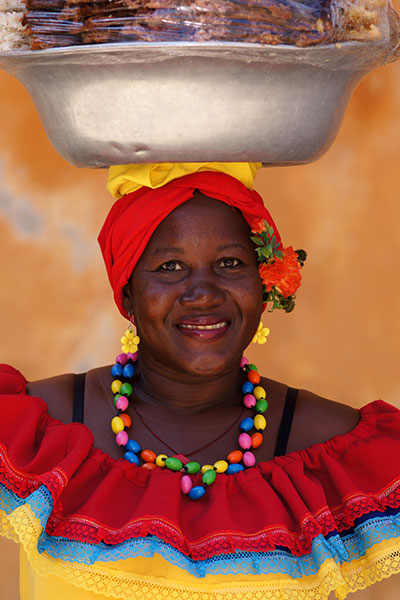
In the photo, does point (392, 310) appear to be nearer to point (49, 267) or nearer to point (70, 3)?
point (49, 267)

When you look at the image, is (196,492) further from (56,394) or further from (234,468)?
(56,394)

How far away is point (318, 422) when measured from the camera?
101 inches

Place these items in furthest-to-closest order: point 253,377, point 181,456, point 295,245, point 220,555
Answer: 1. point 295,245
2. point 253,377
3. point 181,456
4. point 220,555

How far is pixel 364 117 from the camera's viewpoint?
3559mm

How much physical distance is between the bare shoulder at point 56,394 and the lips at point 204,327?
1.30 ft

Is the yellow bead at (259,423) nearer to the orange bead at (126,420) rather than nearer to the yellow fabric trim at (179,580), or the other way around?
the orange bead at (126,420)

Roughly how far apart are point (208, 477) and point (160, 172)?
0.74 metres

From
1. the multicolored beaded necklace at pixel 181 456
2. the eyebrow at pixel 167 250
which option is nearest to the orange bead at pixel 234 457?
the multicolored beaded necklace at pixel 181 456

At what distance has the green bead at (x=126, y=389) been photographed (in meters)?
2.64

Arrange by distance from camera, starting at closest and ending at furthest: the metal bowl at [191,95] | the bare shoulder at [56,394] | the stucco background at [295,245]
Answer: the metal bowl at [191,95] → the bare shoulder at [56,394] → the stucco background at [295,245]

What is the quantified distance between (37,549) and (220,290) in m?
0.74

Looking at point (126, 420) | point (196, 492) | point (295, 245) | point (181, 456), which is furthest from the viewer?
point (295, 245)

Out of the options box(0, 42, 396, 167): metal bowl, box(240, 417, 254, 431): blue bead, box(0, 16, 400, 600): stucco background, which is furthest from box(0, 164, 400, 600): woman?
box(0, 16, 400, 600): stucco background

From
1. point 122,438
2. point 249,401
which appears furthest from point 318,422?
point 122,438
